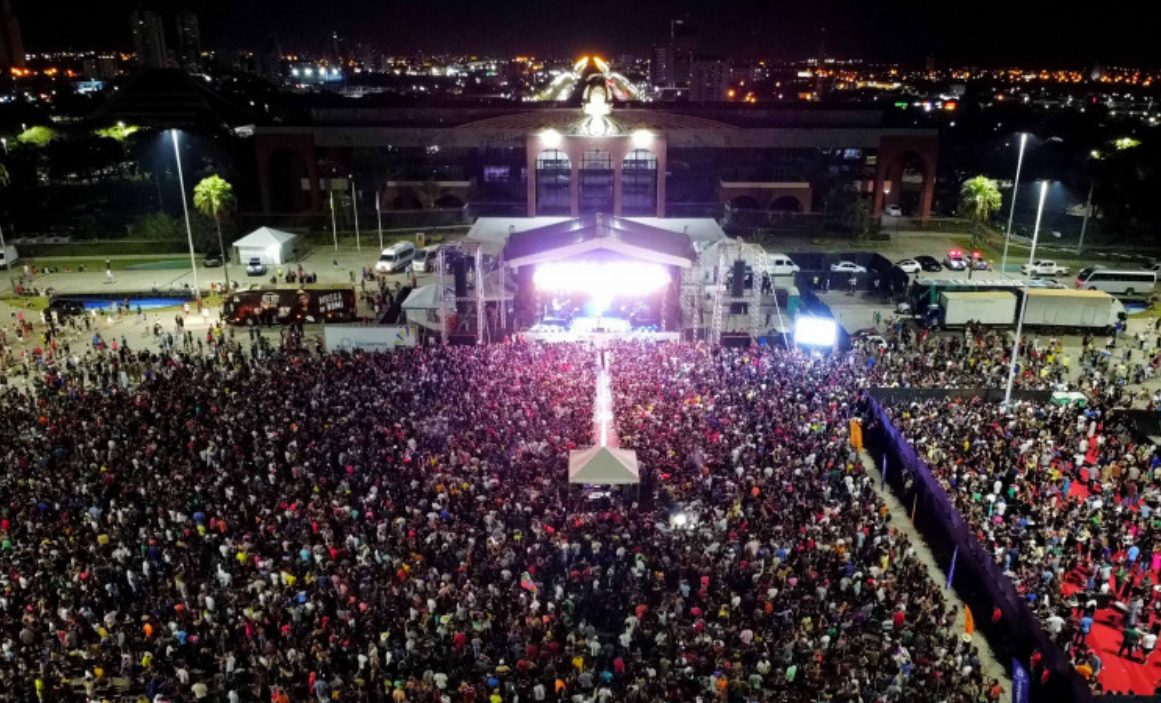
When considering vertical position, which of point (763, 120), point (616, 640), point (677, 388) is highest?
point (763, 120)

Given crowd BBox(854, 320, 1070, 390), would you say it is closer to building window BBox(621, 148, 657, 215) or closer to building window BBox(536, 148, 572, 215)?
building window BBox(621, 148, 657, 215)

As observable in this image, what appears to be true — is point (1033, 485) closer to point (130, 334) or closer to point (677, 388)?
point (677, 388)

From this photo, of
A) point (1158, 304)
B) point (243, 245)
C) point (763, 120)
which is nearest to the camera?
point (1158, 304)

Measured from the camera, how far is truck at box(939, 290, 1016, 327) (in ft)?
103

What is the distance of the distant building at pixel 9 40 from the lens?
153m

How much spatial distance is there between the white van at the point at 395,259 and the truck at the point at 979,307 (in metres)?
25.3

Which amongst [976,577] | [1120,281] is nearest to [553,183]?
[1120,281]

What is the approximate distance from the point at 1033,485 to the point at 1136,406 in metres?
9.13

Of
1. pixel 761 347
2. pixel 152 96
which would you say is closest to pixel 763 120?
pixel 761 347

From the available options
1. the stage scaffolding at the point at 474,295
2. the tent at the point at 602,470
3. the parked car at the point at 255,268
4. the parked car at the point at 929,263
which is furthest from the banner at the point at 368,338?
the parked car at the point at 929,263

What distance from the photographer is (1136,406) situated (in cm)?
2456

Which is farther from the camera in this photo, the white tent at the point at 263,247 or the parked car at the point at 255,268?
the white tent at the point at 263,247

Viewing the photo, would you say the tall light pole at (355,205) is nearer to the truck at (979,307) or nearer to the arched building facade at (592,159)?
the arched building facade at (592,159)

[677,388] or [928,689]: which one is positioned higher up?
[677,388]
